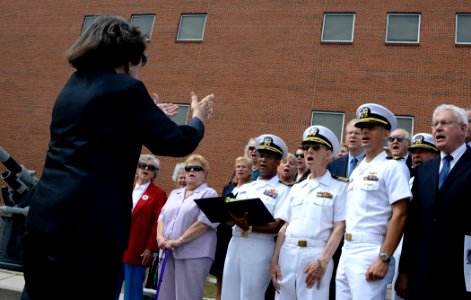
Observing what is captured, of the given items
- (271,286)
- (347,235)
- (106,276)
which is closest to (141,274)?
(271,286)

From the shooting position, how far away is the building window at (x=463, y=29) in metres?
13.7

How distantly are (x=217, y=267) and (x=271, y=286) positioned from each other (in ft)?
4.43

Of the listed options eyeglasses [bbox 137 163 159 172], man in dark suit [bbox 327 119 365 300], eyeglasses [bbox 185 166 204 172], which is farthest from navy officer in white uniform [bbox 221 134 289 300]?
eyeglasses [bbox 137 163 159 172]

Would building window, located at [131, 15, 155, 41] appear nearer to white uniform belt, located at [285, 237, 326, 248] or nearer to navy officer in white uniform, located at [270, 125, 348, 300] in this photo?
navy officer in white uniform, located at [270, 125, 348, 300]

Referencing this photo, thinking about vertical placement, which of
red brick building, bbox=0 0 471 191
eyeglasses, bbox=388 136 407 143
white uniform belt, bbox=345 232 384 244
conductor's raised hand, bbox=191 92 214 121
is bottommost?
white uniform belt, bbox=345 232 384 244

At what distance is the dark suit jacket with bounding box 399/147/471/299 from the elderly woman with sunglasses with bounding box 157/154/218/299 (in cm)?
225

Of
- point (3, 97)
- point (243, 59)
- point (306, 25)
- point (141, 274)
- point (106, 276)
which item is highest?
point (306, 25)

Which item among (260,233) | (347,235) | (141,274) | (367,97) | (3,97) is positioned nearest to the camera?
(347,235)

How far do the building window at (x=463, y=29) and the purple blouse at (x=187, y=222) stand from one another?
12.2 meters

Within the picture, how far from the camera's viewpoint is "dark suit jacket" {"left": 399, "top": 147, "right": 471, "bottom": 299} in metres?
2.91

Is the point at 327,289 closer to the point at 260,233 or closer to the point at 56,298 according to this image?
the point at 260,233

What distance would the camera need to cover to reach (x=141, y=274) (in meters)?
5.21

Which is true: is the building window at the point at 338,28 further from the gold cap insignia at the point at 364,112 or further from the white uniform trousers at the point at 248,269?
the white uniform trousers at the point at 248,269

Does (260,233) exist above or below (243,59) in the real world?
below
